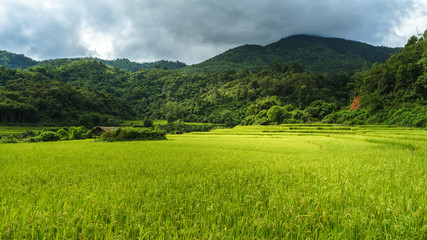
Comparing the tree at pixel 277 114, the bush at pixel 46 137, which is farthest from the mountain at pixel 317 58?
the bush at pixel 46 137

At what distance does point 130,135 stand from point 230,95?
88.0 m

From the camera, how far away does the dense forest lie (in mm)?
36312

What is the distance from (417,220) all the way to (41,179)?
22.1 feet

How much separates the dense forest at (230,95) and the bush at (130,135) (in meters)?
33.0

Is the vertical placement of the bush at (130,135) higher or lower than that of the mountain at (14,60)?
lower

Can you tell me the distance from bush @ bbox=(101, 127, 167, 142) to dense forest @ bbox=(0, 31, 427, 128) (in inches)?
1301

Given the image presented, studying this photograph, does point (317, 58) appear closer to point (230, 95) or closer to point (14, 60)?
point (230, 95)

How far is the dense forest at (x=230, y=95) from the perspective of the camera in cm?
3631

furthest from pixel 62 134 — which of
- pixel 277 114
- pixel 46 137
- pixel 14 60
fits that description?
pixel 14 60

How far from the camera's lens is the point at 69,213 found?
229cm

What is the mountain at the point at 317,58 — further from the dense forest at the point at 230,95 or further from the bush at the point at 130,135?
the bush at the point at 130,135

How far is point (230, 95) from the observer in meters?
106

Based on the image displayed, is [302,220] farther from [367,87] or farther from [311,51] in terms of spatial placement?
[311,51]

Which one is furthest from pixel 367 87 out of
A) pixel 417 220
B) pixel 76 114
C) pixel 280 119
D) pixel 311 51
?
pixel 311 51
